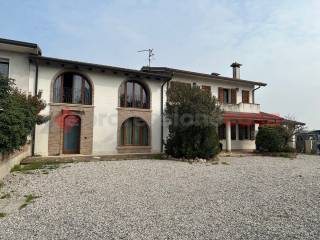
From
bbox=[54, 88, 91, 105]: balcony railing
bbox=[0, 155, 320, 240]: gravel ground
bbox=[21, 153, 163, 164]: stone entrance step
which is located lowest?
bbox=[0, 155, 320, 240]: gravel ground

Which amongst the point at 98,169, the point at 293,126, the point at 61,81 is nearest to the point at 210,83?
the point at 293,126

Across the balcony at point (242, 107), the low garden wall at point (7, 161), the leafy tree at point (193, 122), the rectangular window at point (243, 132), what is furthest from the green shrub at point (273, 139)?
the low garden wall at point (7, 161)

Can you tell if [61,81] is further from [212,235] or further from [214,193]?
[212,235]

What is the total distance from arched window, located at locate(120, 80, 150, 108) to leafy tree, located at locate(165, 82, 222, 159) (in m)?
3.91

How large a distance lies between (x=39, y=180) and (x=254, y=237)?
8408 millimetres

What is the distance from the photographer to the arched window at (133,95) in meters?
19.9

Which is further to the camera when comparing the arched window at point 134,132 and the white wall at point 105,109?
the arched window at point 134,132

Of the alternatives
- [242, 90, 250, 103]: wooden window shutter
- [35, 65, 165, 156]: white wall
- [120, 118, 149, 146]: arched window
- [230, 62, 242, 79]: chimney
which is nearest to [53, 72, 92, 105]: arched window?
[35, 65, 165, 156]: white wall

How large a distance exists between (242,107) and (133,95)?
455 inches

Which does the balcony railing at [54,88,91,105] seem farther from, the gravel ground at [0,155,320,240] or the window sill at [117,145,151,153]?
the gravel ground at [0,155,320,240]

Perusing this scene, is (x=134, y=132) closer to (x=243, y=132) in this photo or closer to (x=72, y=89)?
(x=72, y=89)

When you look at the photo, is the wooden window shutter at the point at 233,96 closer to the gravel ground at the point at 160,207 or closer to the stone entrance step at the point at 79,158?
the stone entrance step at the point at 79,158

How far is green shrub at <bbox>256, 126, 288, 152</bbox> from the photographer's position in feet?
71.2

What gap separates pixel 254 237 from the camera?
4750 millimetres
